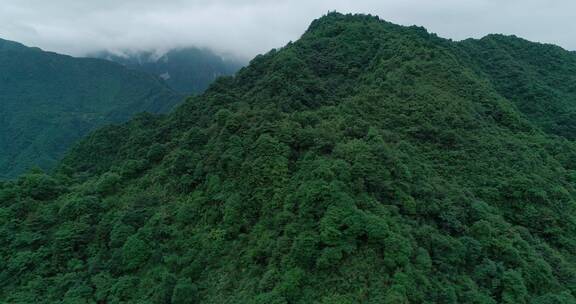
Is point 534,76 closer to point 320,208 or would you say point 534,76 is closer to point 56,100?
point 320,208

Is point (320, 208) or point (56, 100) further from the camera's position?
point (56, 100)

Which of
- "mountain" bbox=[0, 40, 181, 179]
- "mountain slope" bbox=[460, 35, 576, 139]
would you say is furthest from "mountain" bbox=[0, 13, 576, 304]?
"mountain" bbox=[0, 40, 181, 179]

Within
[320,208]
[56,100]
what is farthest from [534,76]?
[56,100]

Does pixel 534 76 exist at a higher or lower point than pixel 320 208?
higher

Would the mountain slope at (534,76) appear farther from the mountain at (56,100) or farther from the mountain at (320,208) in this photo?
the mountain at (56,100)

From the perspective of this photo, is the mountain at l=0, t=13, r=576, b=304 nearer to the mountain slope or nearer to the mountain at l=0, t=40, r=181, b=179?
the mountain slope

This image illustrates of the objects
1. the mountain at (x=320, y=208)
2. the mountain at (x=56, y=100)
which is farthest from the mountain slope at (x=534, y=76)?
the mountain at (x=56, y=100)

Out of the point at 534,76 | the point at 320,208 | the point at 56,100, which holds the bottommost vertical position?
the point at 56,100
